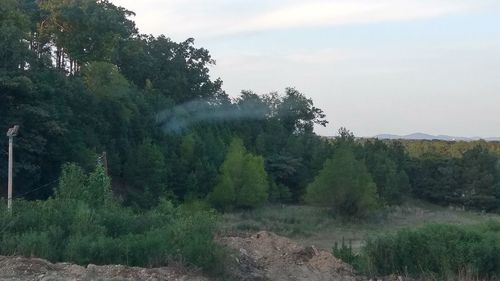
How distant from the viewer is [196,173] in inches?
2451

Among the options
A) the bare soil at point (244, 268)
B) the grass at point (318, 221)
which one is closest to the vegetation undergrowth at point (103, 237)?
the bare soil at point (244, 268)

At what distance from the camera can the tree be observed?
60.7 m

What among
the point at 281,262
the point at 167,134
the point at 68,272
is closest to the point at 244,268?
the point at 281,262

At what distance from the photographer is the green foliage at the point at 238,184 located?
202ft

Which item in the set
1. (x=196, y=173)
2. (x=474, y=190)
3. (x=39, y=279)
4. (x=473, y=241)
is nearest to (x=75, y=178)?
(x=39, y=279)

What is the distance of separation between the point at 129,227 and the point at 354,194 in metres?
42.7

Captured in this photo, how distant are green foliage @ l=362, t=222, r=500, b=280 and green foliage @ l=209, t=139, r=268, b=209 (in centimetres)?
3967

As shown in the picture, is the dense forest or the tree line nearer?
the dense forest

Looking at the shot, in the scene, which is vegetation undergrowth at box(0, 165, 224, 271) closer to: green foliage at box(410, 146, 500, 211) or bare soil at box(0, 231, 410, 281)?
bare soil at box(0, 231, 410, 281)

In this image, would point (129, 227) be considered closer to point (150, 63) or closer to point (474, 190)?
point (150, 63)

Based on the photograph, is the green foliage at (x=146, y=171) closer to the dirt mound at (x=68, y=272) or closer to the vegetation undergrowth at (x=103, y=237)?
the vegetation undergrowth at (x=103, y=237)

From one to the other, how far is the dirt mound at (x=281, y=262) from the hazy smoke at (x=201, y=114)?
141ft

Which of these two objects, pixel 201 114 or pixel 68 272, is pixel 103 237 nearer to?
pixel 68 272

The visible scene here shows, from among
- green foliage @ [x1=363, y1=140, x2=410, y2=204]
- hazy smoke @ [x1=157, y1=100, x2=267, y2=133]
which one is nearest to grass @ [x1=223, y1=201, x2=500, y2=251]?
green foliage @ [x1=363, y1=140, x2=410, y2=204]
